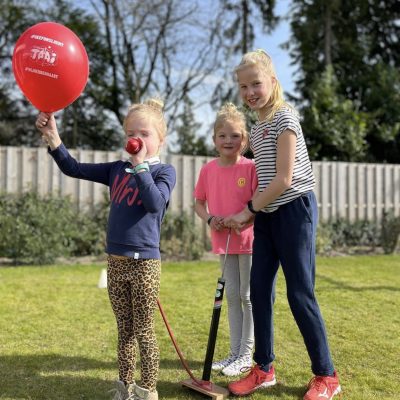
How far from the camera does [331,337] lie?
3.95 meters

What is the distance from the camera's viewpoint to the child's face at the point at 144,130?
2586 millimetres

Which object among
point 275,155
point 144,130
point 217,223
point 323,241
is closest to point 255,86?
point 275,155

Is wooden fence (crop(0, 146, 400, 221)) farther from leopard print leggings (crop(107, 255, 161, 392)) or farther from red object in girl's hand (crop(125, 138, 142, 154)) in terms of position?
red object in girl's hand (crop(125, 138, 142, 154))

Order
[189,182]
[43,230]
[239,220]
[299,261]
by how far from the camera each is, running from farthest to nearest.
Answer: [189,182] < [43,230] < [239,220] < [299,261]

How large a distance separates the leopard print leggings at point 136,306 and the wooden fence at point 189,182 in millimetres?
6135

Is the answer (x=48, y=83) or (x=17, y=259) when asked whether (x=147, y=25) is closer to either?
(x=17, y=259)

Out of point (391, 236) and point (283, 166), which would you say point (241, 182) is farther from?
point (391, 236)

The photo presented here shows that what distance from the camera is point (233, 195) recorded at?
3.25m

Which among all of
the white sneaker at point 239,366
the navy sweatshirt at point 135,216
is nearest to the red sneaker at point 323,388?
the white sneaker at point 239,366

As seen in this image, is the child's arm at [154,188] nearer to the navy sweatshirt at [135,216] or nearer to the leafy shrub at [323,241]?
the navy sweatshirt at [135,216]

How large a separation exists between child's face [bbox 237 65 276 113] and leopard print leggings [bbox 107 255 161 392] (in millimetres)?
1041

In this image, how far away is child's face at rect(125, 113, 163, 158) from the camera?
2586mm

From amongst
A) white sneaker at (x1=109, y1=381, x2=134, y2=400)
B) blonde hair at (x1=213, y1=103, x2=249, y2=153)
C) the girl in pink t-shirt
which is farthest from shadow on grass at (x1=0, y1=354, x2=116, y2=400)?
blonde hair at (x1=213, y1=103, x2=249, y2=153)

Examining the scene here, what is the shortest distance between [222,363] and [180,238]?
223 inches
